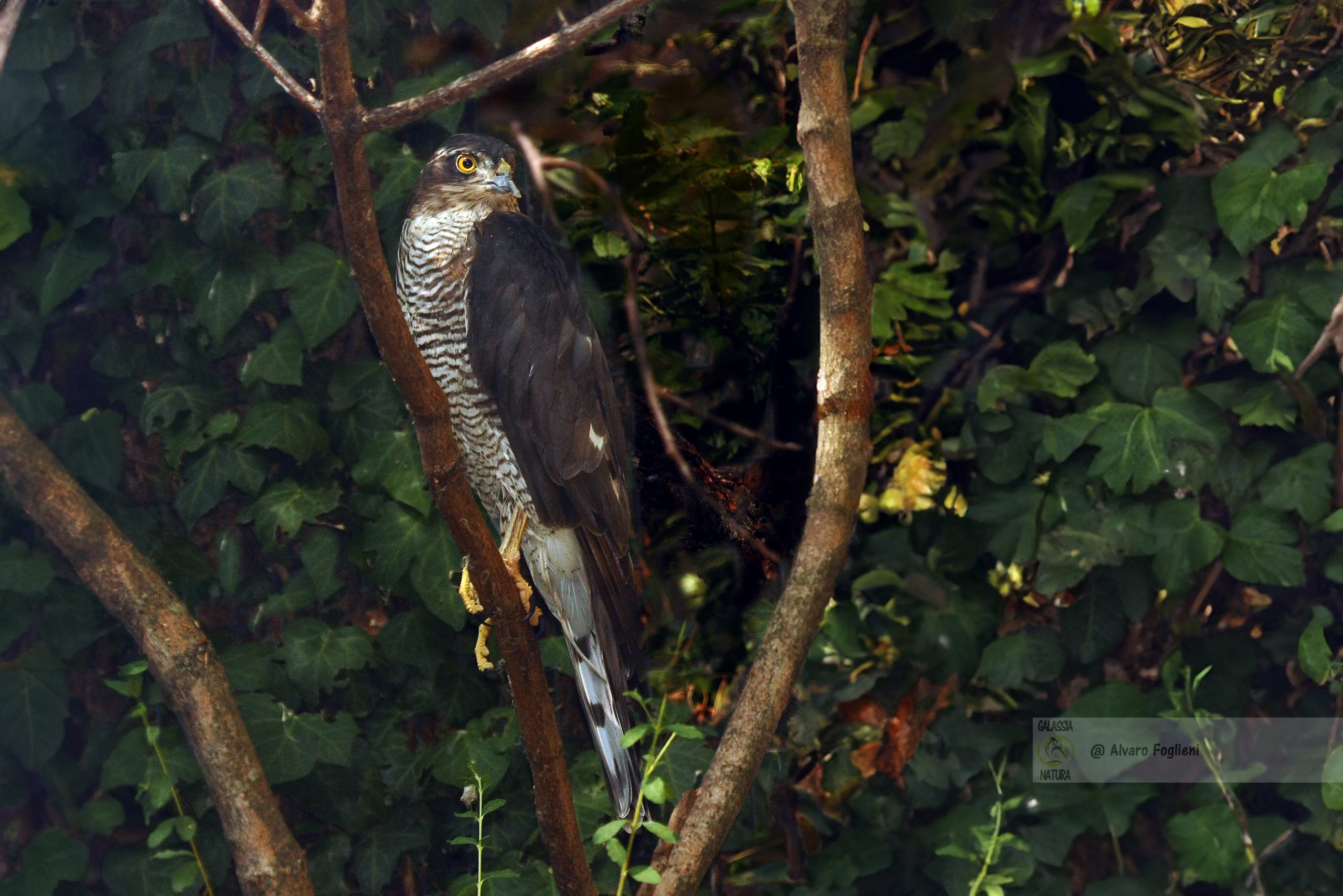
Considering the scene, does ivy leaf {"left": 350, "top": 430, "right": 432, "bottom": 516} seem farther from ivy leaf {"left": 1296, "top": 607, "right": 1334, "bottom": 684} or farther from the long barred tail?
ivy leaf {"left": 1296, "top": 607, "right": 1334, "bottom": 684}

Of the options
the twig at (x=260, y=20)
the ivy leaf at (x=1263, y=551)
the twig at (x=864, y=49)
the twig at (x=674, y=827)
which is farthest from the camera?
the twig at (x=864, y=49)

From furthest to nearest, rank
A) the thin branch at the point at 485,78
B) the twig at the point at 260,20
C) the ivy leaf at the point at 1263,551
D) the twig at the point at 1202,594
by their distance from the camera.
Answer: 1. the twig at the point at 1202,594
2. the ivy leaf at the point at 1263,551
3. the twig at the point at 260,20
4. the thin branch at the point at 485,78

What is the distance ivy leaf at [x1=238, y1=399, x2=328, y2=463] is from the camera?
4.72 ft

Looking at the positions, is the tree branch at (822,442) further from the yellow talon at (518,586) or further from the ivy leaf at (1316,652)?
the ivy leaf at (1316,652)

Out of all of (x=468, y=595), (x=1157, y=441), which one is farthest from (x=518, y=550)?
(x=1157, y=441)

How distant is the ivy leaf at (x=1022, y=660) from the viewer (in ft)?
5.07

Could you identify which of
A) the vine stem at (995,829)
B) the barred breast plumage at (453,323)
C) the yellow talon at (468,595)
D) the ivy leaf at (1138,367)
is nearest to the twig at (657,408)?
the barred breast plumage at (453,323)

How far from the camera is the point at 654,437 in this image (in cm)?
149

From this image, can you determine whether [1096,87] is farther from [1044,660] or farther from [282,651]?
[282,651]

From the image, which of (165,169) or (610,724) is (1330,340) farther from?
(165,169)

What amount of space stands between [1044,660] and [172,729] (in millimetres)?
1243

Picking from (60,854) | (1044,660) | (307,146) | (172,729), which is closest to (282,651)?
(172,729)

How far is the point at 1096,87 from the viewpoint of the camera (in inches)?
61.1

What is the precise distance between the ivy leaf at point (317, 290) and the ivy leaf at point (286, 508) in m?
0.20
